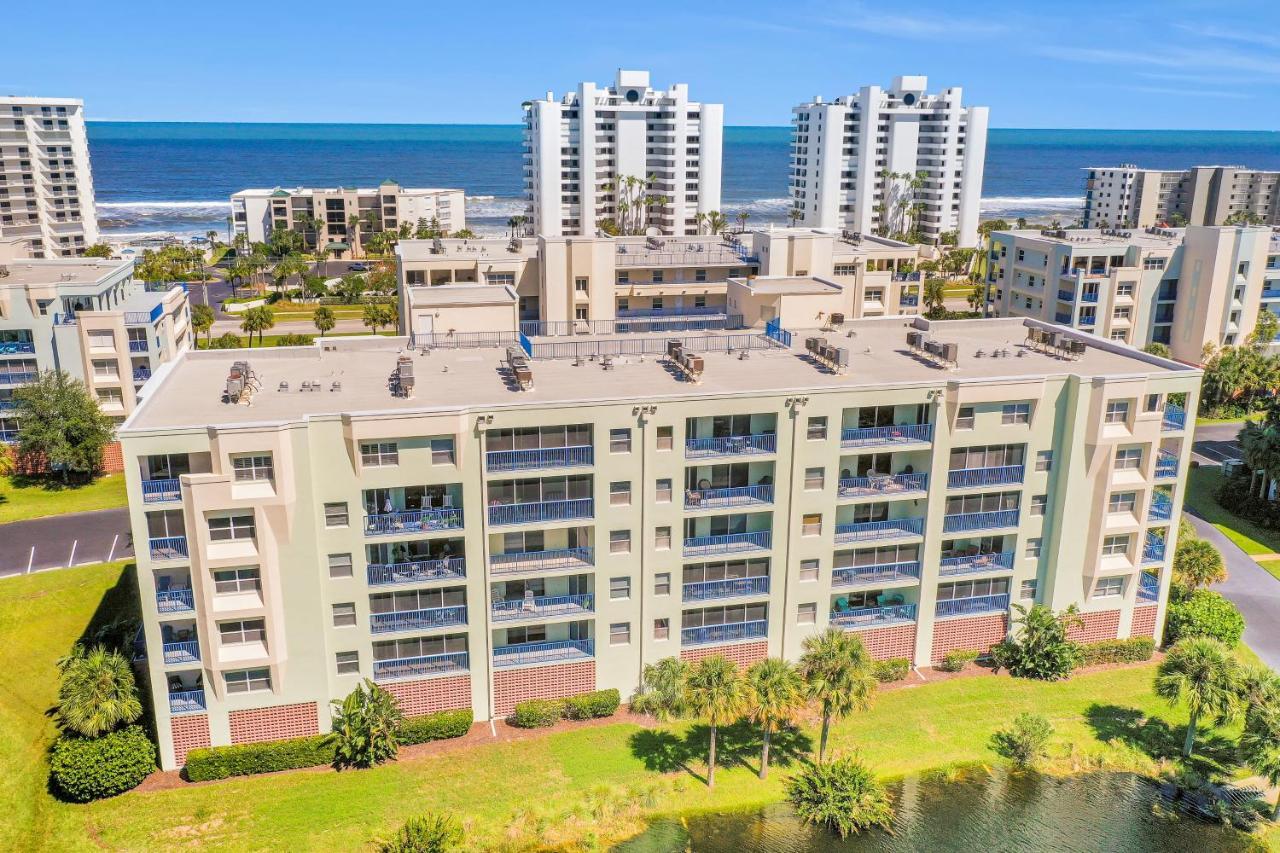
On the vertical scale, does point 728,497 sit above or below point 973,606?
above

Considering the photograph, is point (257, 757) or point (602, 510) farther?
point (602, 510)

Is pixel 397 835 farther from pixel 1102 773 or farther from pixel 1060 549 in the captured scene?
pixel 1060 549

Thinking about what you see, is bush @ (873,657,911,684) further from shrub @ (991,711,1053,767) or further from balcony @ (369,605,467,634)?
balcony @ (369,605,467,634)

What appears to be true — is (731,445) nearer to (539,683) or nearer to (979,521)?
(979,521)

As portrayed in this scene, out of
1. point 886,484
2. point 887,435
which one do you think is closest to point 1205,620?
point 886,484

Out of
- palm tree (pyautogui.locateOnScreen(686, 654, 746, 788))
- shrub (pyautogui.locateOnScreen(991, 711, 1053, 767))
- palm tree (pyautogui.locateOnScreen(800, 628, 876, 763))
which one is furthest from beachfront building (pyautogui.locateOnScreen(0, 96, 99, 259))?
shrub (pyautogui.locateOnScreen(991, 711, 1053, 767))
